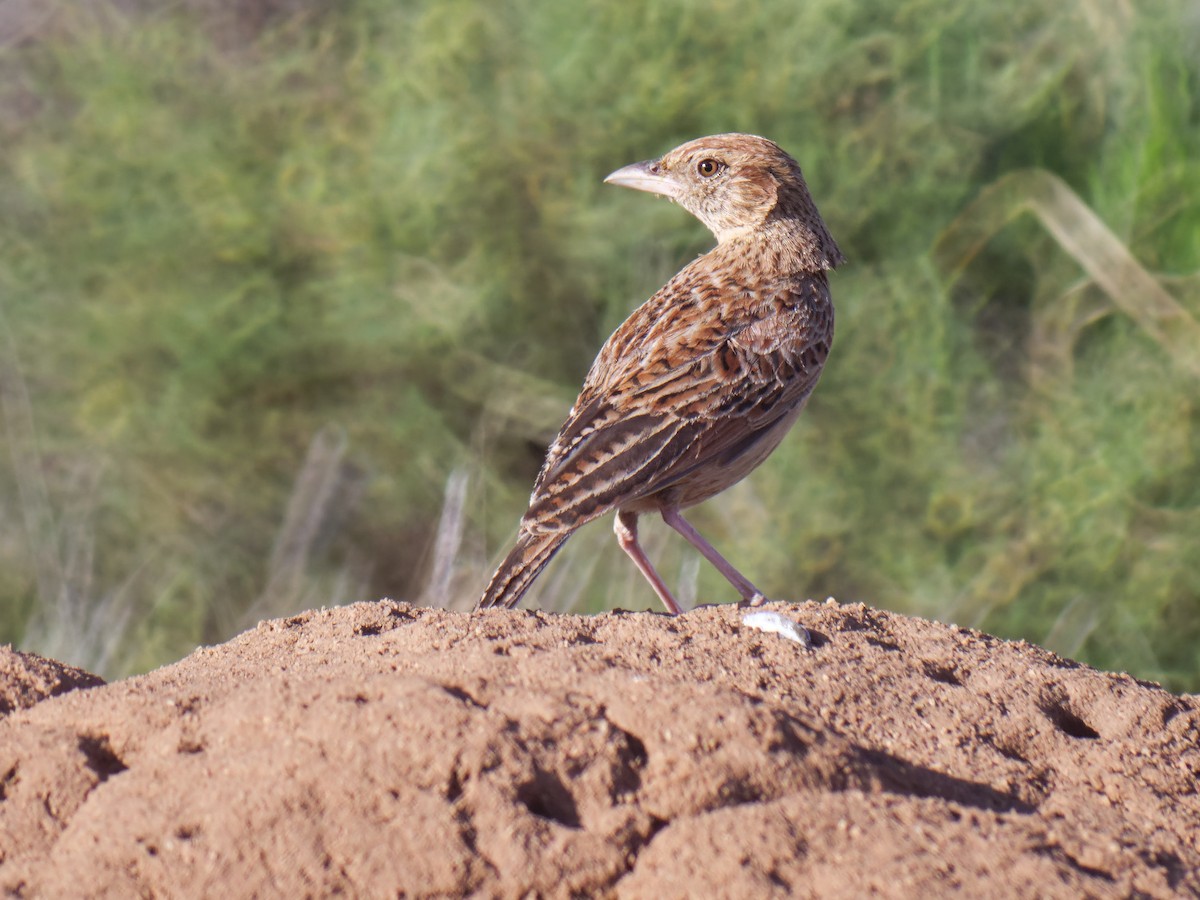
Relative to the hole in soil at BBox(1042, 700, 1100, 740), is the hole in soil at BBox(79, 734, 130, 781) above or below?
above

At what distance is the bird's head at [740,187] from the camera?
604cm

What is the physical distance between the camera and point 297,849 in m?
2.46

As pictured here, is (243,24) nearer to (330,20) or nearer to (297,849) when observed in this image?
(330,20)

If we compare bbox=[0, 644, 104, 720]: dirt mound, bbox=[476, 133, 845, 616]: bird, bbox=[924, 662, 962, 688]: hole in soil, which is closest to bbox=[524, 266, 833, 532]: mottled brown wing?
bbox=[476, 133, 845, 616]: bird

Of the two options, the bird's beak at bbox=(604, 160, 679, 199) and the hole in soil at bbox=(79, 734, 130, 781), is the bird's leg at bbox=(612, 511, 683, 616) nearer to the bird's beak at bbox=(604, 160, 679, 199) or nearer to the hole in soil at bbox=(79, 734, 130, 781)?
the bird's beak at bbox=(604, 160, 679, 199)

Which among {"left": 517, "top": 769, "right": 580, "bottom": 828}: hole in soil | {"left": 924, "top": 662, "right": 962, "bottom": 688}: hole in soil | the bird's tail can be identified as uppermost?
{"left": 517, "top": 769, "right": 580, "bottom": 828}: hole in soil

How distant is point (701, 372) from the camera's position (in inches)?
205

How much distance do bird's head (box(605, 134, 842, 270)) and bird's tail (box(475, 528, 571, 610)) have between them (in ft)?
6.18

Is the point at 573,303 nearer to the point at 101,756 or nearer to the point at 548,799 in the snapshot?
the point at 101,756

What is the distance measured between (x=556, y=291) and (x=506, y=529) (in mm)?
1279

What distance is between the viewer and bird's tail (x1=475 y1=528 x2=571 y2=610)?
4.52 meters

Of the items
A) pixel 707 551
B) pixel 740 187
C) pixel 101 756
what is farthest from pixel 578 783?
pixel 740 187

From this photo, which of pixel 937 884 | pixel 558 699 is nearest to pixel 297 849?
pixel 558 699

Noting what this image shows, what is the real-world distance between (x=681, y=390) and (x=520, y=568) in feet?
2.92
